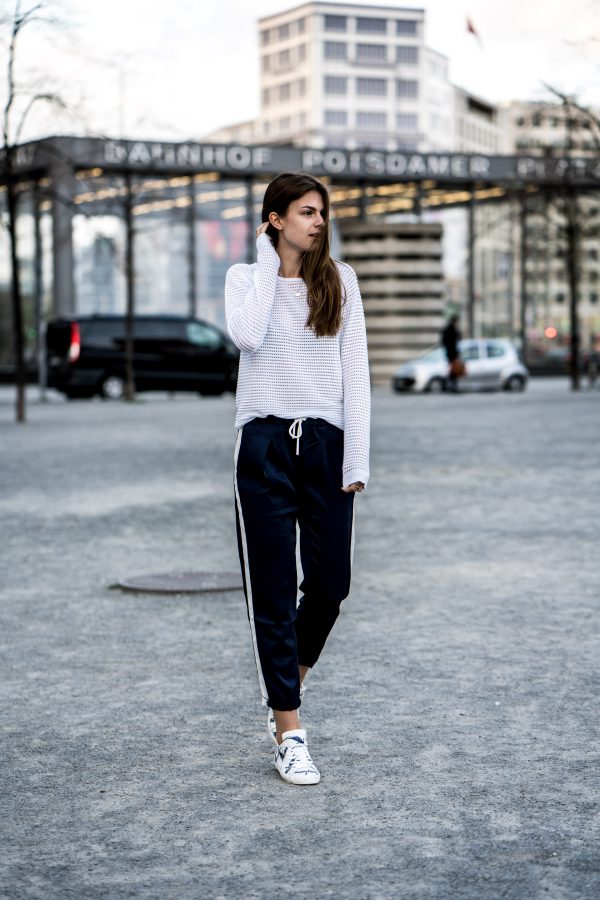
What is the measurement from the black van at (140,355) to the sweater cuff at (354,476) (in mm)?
29551

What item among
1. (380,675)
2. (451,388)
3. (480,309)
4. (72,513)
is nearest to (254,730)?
(380,675)

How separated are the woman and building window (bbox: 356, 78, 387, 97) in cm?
14112

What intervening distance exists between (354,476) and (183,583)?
3.62m

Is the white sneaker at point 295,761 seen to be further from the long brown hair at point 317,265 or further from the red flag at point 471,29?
the red flag at point 471,29

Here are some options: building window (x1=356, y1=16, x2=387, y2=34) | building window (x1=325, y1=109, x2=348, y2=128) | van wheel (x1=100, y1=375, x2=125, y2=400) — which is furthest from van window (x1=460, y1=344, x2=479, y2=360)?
building window (x1=356, y1=16, x2=387, y2=34)

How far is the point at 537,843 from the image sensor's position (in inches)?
141

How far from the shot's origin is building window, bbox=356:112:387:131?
14200 cm

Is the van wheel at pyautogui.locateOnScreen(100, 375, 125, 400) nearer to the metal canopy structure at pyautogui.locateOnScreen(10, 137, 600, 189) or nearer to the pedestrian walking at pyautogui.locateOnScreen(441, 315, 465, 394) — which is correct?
the metal canopy structure at pyautogui.locateOnScreen(10, 137, 600, 189)

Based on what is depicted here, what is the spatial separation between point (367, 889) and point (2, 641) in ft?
11.1

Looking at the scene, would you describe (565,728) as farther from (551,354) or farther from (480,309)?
(551,354)

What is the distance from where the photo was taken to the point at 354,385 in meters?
4.33

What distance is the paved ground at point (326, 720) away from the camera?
3.45m

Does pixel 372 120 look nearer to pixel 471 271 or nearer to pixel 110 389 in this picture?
pixel 471 271

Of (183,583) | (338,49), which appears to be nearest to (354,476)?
(183,583)
